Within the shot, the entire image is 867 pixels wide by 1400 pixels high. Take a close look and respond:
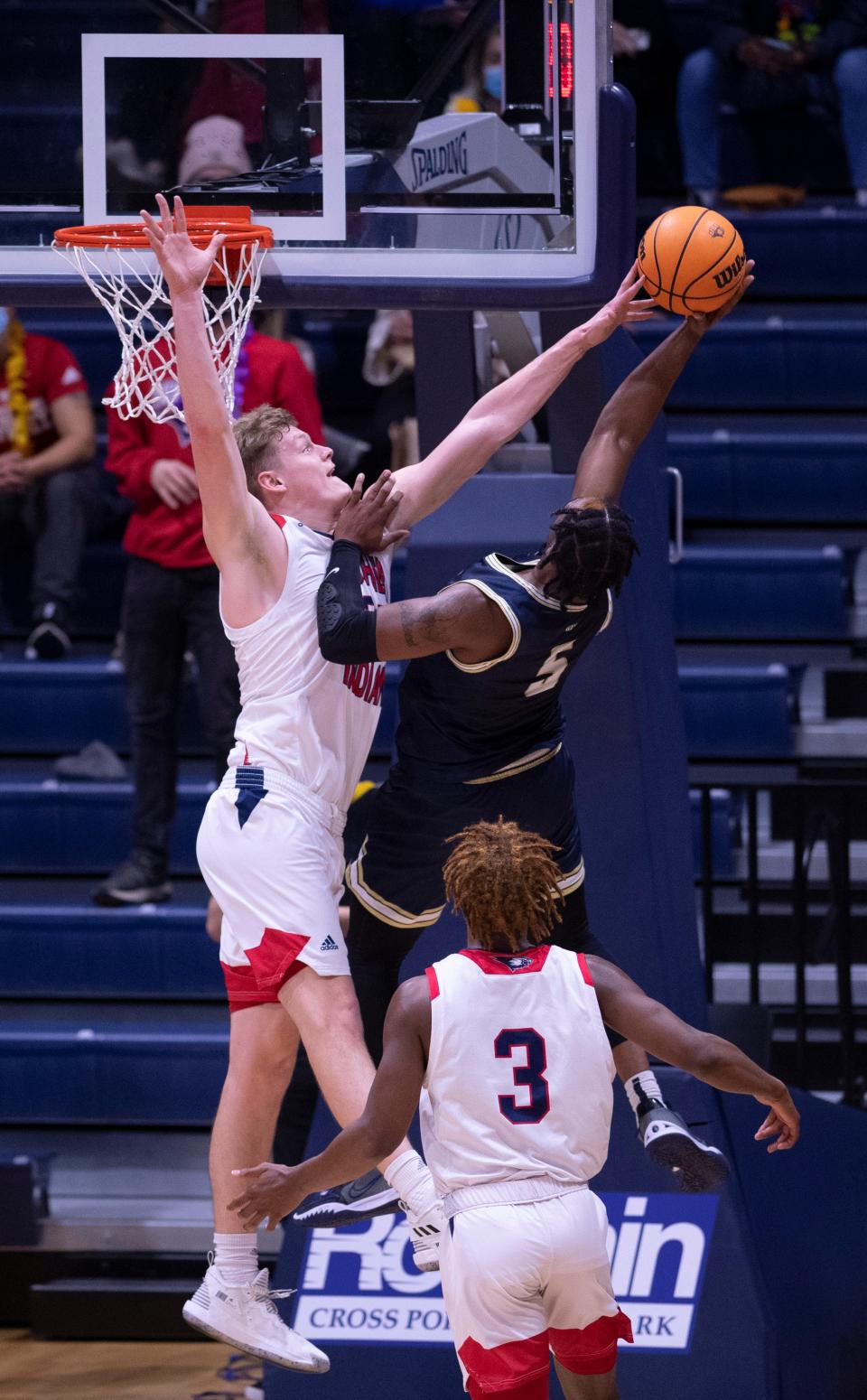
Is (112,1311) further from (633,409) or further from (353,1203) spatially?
(633,409)

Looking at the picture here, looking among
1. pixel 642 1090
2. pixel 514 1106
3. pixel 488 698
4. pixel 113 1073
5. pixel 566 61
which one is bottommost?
pixel 113 1073

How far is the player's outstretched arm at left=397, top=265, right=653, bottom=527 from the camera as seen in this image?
4.63 meters

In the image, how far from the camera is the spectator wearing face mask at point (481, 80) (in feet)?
16.6

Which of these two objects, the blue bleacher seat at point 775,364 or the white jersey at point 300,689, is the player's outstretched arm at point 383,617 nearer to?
the white jersey at point 300,689

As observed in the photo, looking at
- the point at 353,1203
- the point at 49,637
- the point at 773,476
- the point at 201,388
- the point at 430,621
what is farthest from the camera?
the point at 773,476

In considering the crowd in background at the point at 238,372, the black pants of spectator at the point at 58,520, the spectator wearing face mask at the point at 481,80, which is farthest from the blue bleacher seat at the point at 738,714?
the spectator wearing face mask at the point at 481,80

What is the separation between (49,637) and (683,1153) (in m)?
5.26

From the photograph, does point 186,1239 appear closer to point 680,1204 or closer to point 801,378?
point 680,1204

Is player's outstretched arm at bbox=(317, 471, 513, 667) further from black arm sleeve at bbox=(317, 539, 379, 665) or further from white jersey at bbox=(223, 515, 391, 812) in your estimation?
white jersey at bbox=(223, 515, 391, 812)

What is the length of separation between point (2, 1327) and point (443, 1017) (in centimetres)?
407

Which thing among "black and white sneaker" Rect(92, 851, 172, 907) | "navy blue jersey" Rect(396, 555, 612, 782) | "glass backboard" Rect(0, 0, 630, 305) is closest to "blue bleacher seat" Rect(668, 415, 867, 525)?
"black and white sneaker" Rect(92, 851, 172, 907)

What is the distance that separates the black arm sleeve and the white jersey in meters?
0.15

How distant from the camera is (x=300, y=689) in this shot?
449 cm

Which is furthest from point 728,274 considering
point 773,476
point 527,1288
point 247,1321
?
point 773,476
